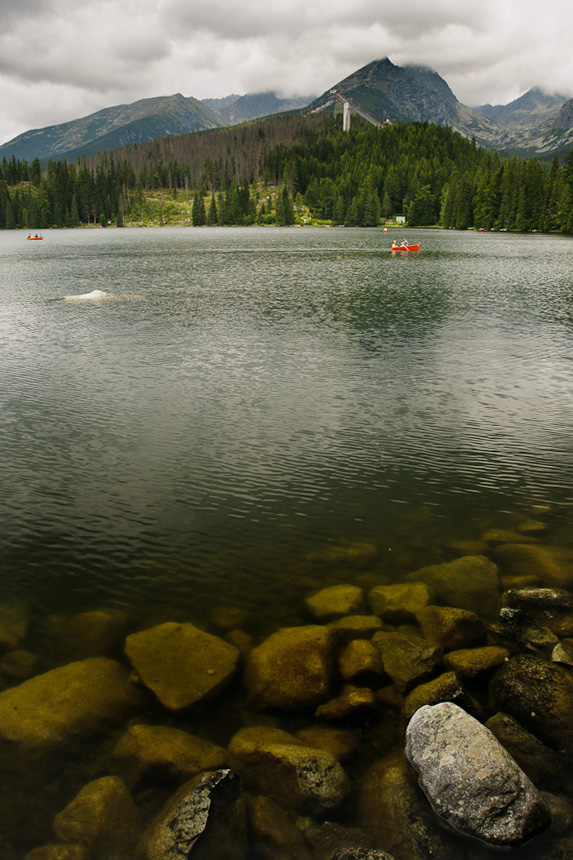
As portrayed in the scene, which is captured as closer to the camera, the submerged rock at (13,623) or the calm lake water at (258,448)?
the submerged rock at (13,623)

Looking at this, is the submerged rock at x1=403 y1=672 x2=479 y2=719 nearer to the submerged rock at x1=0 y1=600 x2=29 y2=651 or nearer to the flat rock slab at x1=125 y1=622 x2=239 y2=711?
the flat rock slab at x1=125 y1=622 x2=239 y2=711

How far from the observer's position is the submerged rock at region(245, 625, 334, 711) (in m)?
9.77

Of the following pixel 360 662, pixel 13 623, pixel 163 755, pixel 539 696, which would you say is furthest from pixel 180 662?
pixel 539 696

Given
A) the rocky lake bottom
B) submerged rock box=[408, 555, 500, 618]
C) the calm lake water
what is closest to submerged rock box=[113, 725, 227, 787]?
the rocky lake bottom

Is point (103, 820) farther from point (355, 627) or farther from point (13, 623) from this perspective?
point (355, 627)

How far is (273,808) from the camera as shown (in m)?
7.86

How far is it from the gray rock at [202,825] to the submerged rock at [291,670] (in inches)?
75.8

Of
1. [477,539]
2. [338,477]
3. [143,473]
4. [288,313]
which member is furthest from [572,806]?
[288,313]

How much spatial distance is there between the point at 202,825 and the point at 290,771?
4.85 feet

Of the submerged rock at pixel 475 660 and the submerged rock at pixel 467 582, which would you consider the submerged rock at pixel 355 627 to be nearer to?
the submerged rock at pixel 475 660

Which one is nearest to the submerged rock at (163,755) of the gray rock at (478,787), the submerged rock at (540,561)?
the gray rock at (478,787)

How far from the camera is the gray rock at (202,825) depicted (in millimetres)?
7219

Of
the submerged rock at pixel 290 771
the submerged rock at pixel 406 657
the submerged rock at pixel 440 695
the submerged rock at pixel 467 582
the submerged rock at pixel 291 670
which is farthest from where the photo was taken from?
the submerged rock at pixel 467 582

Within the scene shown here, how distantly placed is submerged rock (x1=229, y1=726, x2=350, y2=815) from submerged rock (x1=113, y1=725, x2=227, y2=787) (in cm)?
40
